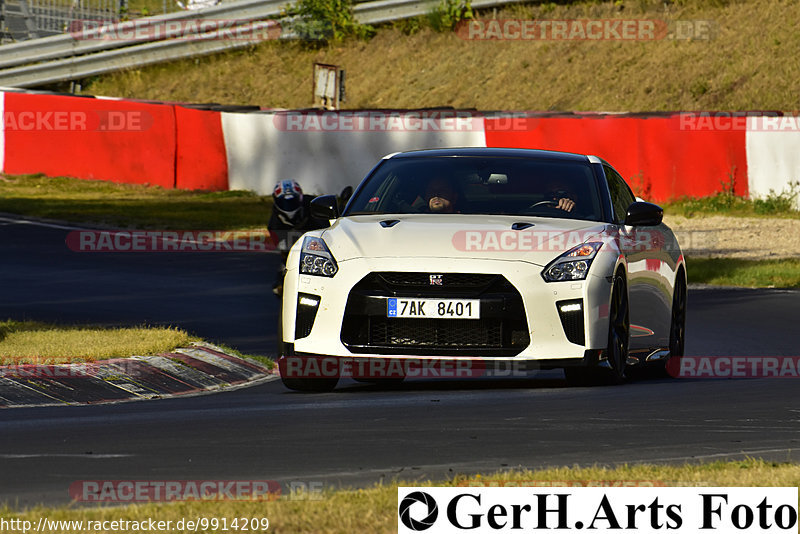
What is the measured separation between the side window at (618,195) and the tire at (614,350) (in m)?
0.73

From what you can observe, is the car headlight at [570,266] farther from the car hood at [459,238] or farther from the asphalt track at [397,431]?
the asphalt track at [397,431]

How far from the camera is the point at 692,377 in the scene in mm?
11203

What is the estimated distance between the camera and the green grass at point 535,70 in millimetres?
34750

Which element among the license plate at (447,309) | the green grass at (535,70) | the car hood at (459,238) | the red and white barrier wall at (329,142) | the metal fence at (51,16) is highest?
the metal fence at (51,16)

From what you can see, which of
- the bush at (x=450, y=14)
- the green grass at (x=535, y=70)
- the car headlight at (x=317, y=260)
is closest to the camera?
the car headlight at (x=317, y=260)

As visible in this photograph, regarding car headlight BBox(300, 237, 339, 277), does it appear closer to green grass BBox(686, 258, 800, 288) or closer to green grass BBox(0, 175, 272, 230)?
green grass BBox(686, 258, 800, 288)

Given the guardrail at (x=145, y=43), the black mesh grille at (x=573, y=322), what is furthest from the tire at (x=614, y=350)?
the guardrail at (x=145, y=43)

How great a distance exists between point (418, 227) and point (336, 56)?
37.4 metres

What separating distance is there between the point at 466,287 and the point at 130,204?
68.9ft

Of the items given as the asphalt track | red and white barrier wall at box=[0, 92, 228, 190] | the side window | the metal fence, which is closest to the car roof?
the side window

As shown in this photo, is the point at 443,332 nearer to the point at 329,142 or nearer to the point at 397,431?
the point at 397,431

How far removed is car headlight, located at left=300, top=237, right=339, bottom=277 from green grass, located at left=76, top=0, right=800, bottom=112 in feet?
80.1

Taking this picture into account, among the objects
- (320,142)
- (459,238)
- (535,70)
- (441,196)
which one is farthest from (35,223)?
(459,238)

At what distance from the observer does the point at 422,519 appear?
17.7 ft
